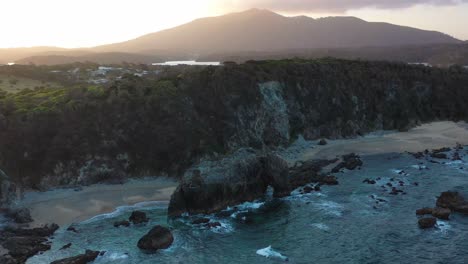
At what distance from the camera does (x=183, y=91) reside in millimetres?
83125

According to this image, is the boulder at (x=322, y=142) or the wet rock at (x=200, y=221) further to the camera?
the boulder at (x=322, y=142)

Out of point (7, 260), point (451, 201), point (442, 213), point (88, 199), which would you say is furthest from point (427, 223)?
point (88, 199)

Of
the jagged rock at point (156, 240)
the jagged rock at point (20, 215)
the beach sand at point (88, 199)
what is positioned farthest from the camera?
the beach sand at point (88, 199)

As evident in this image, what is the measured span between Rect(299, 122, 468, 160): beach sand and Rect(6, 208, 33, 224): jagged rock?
4508cm

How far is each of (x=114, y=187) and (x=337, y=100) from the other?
5881 centimetres

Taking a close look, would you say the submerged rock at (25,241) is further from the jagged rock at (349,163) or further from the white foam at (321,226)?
the jagged rock at (349,163)

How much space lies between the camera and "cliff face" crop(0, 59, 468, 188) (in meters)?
66.1

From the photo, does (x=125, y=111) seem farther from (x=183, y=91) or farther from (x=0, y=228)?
(x=0, y=228)

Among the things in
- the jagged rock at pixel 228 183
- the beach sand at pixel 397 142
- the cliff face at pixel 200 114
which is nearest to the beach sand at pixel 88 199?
the cliff face at pixel 200 114

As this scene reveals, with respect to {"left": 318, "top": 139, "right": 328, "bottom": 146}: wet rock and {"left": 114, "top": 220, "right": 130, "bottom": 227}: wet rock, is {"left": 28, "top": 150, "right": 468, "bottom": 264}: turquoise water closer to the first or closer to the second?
{"left": 114, "top": 220, "right": 130, "bottom": 227}: wet rock

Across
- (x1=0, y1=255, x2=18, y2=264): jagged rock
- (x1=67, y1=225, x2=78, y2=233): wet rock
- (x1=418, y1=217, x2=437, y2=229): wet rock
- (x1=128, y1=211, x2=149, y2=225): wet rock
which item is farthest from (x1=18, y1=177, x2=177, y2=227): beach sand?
(x1=418, y1=217, x2=437, y2=229): wet rock

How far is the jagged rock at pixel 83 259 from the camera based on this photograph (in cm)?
3828

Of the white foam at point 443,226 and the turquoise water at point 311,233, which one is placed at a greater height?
the white foam at point 443,226

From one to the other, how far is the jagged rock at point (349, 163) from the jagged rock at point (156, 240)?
3399 cm
